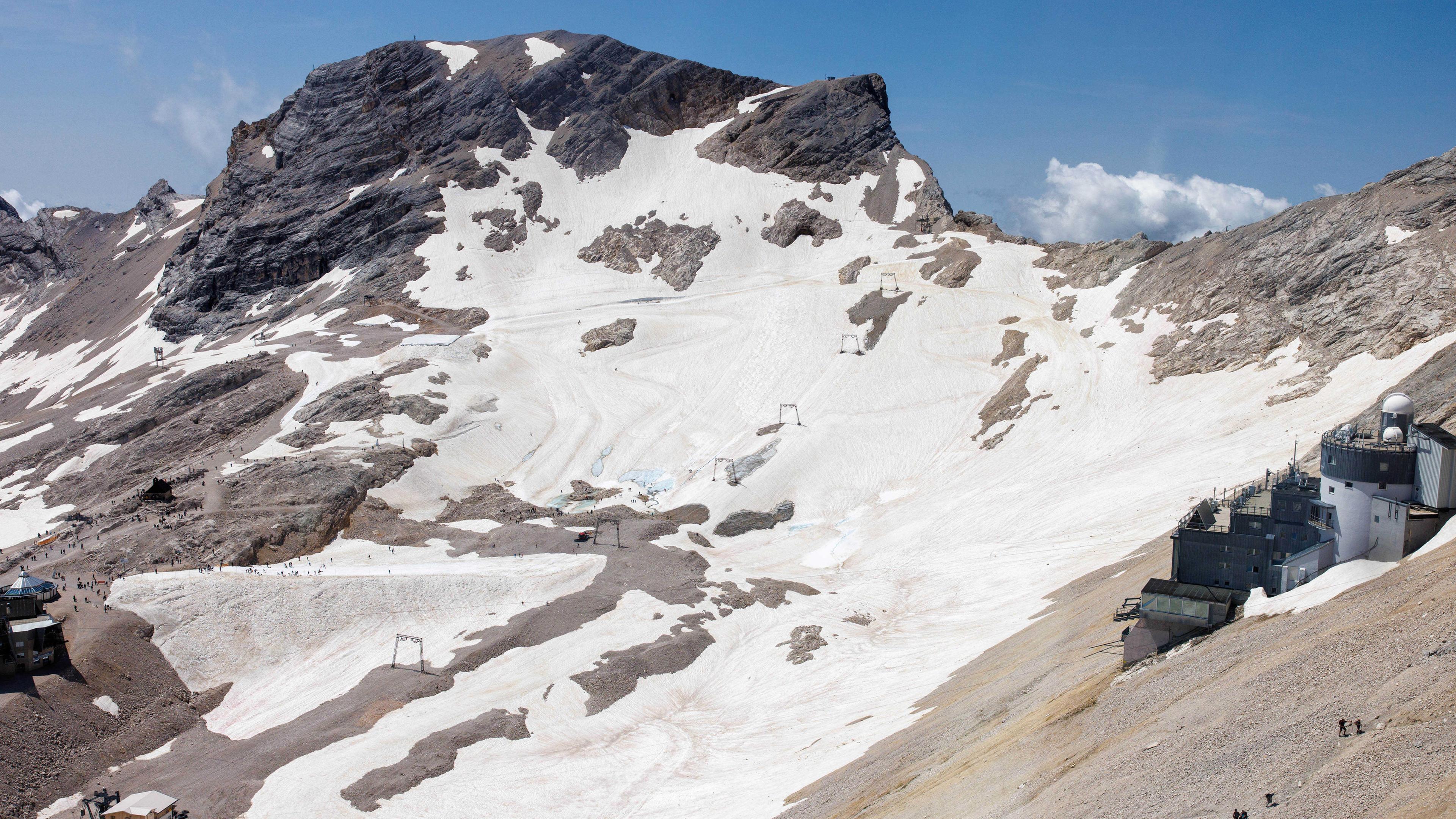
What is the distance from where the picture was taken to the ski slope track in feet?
143

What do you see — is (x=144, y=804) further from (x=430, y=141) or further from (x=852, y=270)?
(x=430, y=141)

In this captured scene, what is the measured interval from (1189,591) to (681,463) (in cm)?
5583

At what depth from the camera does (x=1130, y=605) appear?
35875mm

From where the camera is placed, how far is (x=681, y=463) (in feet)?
274

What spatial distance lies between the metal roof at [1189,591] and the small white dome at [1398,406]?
9.79 metres

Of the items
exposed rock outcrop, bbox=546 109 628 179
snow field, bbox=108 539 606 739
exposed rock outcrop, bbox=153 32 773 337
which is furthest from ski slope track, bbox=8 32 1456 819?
exposed rock outcrop, bbox=153 32 773 337

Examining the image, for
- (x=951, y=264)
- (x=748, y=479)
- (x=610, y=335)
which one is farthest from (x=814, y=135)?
(x=748, y=479)

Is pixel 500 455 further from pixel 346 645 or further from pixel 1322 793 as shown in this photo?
pixel 1322 793

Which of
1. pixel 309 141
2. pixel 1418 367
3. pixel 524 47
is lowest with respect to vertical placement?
pixel 1418 367

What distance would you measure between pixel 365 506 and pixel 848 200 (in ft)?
255

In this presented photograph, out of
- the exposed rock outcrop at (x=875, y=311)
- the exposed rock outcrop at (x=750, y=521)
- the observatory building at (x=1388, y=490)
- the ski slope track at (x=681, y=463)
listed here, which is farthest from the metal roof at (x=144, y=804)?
the exposed rock outcrop at (x=875, y=311)

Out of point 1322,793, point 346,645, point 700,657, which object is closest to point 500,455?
point 346,645

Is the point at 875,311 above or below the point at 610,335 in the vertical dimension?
below

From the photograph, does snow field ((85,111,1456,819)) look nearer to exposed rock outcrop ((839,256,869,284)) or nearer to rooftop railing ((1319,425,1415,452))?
exposed rock outcrop ((839,256,869,284))
